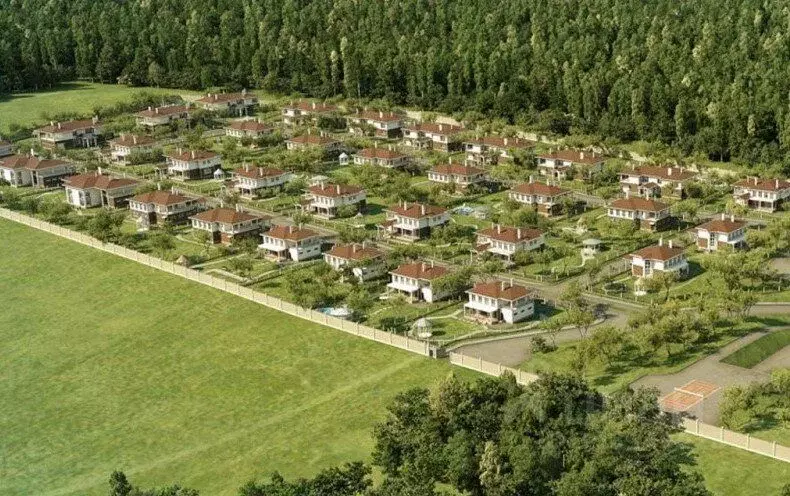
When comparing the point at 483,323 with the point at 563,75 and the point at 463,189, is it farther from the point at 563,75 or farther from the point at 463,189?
the point at 563,75

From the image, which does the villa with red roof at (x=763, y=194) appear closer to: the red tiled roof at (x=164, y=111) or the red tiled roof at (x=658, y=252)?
the red tiled roof at (x=658, y=252)

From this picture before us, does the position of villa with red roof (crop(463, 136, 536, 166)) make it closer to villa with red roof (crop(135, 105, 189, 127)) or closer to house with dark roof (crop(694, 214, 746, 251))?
house with dark roof (crop(694, 214, 746, 251))

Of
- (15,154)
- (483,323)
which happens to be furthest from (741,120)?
(15,154)

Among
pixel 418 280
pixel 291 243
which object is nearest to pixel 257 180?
pixel 291 243

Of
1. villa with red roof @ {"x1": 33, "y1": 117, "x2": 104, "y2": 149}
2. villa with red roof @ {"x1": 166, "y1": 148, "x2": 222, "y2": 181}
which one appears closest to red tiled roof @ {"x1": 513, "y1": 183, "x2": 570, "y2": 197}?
villa with red roof @ {"x1": 166, "y1": 148, "x2": 222, "y2": 181}

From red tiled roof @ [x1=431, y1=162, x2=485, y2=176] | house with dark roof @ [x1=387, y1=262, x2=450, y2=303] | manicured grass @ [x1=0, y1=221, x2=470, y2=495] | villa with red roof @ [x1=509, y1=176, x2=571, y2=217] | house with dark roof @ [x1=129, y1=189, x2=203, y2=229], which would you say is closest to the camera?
manicured grass @ [x1=0, y1=221, x2=470, y2=495]

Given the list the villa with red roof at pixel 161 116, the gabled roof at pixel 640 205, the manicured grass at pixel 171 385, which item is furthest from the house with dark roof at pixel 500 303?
the villa with red roof at pixel 161 116
